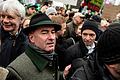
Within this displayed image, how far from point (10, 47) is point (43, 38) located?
685 mm

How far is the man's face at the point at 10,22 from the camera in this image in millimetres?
4211

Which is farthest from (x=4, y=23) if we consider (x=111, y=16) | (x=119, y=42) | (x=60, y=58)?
(x=111, y=16)

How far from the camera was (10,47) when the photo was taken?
4211 mm

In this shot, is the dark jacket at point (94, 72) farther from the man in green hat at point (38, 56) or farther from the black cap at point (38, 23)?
the black cap at point (38, 23)

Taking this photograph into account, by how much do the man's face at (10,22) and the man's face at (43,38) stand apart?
562 millimetres

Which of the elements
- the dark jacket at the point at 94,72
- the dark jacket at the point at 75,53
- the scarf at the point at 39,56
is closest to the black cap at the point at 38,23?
the scarf at the point at 39,56

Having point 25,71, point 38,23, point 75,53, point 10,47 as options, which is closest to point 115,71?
point 25,71

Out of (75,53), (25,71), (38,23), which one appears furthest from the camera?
(75,53)

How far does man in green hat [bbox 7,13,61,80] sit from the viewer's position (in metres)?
3.46

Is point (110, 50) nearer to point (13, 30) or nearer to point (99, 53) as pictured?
point (99, 53)

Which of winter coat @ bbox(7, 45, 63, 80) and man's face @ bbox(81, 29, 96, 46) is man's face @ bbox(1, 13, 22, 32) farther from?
man's face @ bbox(81, 29, 96, 46)

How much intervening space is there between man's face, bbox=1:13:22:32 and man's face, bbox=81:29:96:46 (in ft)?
5.36

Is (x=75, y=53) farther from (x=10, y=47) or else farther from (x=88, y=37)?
(x=10, y=47)

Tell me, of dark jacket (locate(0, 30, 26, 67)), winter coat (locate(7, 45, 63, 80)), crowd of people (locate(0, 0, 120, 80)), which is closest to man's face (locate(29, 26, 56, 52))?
crowd of people (locate(0, 0, 120, 80))
